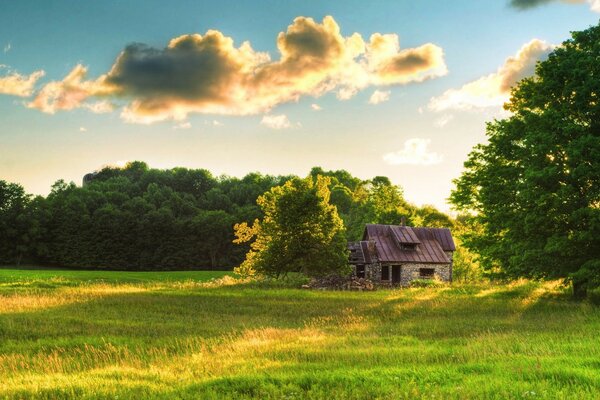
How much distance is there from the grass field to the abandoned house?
26.6 meters

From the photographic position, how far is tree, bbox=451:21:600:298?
2497cm

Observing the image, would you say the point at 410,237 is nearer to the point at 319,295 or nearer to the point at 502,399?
the point at 319,295

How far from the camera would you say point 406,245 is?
59.4m

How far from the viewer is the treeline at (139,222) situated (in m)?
91.4

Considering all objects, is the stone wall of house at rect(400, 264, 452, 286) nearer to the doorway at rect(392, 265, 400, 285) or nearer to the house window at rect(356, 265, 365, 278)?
the doorway at rect(392, 265, 400, 285)

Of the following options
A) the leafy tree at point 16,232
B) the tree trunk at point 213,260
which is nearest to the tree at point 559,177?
the tree trunk at point 213,260

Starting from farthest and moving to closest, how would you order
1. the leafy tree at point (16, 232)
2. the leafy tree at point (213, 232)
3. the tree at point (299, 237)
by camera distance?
the leafy tree at point (213, 232) → the leafy tree at point (16, 232) → the tree at point (299, 237)

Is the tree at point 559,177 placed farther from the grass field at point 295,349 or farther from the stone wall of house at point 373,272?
the stone wall of house at point 373,272

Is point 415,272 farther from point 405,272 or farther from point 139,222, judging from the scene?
point 139,222

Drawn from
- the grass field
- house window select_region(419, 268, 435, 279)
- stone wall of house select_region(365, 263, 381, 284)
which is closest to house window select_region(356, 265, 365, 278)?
stone wall of house select_region(365, 263, 381, 284)

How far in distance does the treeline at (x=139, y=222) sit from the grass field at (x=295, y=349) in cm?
5548

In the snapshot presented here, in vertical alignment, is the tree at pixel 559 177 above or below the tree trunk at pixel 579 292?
above

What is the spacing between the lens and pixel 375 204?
83.4 meters

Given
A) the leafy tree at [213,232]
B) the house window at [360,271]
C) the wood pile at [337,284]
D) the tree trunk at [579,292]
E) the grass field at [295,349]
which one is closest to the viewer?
the grass field at [295,349]
